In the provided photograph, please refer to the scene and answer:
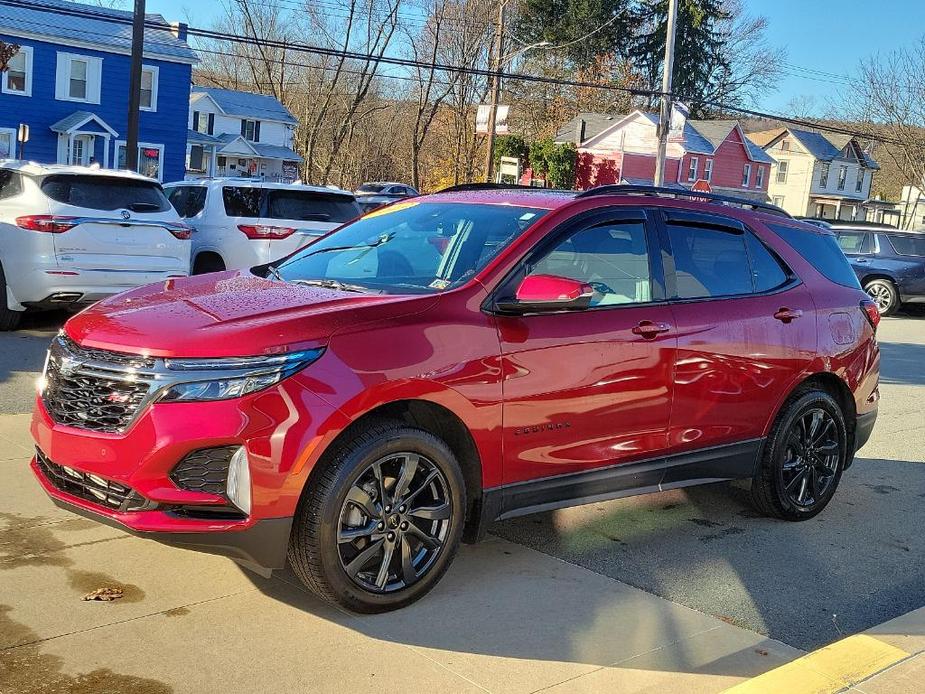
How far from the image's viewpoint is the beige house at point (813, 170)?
7912cm

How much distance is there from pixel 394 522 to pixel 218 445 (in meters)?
0.81

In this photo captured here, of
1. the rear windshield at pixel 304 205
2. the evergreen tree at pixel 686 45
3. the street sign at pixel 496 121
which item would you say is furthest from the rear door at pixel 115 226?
the evergreen tree at pixel 686 45

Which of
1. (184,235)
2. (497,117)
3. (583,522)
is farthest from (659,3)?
(583,522)

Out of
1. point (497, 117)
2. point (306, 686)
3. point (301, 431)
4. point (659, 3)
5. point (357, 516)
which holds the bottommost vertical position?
point (306, 686)

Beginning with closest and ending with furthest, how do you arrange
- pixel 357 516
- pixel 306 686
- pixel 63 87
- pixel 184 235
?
pixel 306 686
pixel 357 516
pixel 184 235
pixel 63 87

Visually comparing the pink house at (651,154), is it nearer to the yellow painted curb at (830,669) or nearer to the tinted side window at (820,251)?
the tinted side window at (820,251)

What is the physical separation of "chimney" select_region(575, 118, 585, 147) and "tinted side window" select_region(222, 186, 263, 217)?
51662mm

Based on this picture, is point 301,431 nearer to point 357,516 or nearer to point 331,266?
point 357,516

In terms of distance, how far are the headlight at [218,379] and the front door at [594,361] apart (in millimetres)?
1121

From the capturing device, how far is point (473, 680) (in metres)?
3.71

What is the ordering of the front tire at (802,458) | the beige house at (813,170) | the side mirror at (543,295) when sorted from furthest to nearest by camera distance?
1. the beige house at (813,170)
2. the front tire at (802,458)
3. the side mirror at (543,295)

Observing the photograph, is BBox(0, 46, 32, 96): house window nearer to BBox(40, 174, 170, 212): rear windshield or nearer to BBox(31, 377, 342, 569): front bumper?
BBox(40, 174, 170, 212): rear windshield

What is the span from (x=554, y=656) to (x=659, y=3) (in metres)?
72.0

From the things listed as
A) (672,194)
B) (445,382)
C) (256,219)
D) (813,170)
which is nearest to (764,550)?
(672,194)
